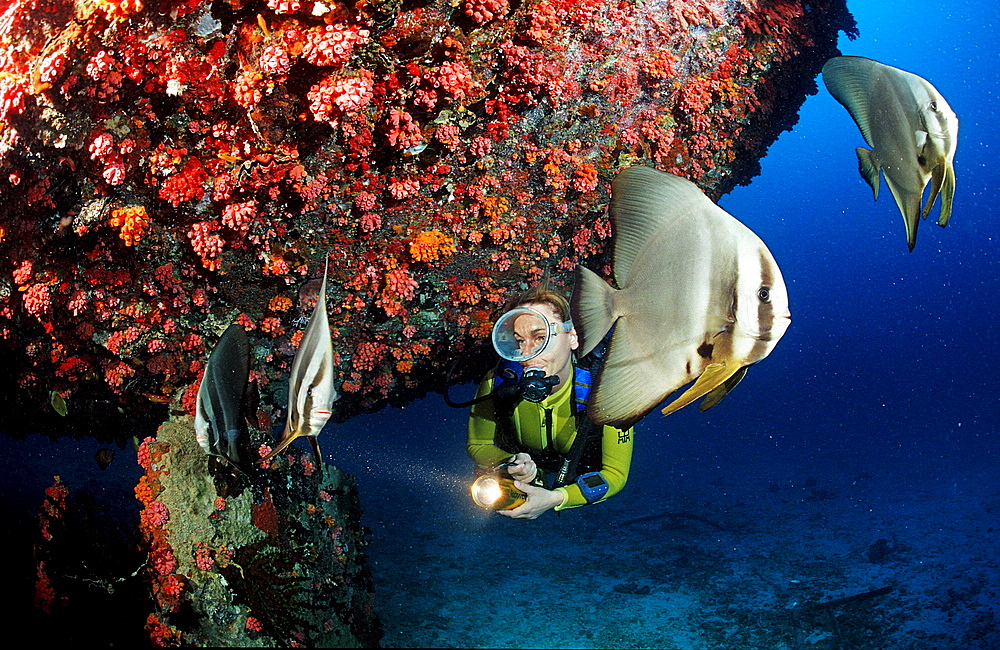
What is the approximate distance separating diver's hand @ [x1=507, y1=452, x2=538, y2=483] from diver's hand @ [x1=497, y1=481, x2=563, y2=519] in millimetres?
38

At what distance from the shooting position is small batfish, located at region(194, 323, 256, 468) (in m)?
1.95

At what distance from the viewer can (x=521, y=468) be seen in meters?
2.97

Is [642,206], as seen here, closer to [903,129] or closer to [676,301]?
[676,301]

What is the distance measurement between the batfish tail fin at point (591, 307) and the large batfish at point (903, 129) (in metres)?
0.88

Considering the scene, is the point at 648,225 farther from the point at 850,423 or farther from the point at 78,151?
the point at 850,423

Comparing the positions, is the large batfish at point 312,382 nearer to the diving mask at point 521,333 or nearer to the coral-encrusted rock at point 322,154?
the coral-encrusted rock at point 322,154

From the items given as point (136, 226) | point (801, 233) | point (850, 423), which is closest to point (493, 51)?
point (136, 226)

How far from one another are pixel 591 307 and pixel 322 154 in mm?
2163

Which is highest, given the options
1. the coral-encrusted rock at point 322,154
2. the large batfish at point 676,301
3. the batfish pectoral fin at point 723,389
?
the coral-encrusted rock at point 322,154

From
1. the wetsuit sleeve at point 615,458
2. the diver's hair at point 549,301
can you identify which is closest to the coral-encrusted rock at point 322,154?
the diver's hair at point 549,301

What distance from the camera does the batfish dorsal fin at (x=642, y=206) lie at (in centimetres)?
119

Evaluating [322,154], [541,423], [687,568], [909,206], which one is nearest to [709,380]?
[909,206]

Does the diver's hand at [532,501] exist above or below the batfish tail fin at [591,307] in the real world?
below

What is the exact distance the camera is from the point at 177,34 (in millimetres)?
2369
